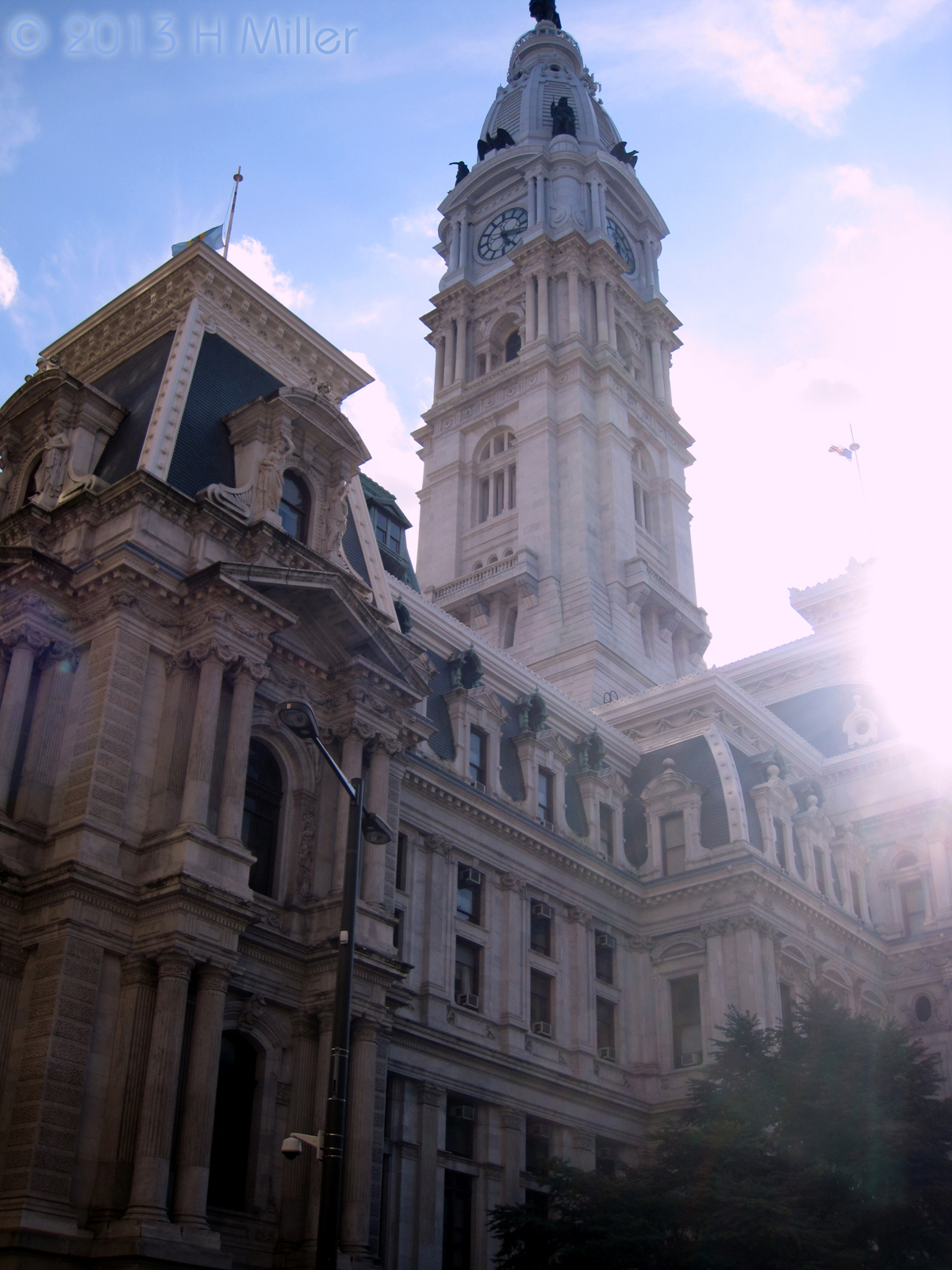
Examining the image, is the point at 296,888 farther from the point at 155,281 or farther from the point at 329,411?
the point at 155,281

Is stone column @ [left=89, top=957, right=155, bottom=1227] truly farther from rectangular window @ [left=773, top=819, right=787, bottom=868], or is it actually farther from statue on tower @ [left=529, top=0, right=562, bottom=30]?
statue on tower @ [left=529, top=0, right=562, bottom=30]

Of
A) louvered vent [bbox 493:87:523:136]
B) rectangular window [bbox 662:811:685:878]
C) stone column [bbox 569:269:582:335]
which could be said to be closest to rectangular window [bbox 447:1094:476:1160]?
rectangular window [bbox 662:811:685:878]

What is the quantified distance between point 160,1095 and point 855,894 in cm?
3567

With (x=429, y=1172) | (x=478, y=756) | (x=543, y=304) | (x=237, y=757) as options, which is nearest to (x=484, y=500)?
(x=543, y=304)

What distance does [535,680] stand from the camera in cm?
5041

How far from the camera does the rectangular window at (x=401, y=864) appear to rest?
37344 millimetres

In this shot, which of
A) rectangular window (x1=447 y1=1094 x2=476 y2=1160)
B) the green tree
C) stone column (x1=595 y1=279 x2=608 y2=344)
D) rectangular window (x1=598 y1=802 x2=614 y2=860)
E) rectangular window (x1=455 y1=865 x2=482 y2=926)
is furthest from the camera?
stone column (x1=595 y1=279 x2=608 y2=344)

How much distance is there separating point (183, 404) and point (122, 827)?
38.9 ft

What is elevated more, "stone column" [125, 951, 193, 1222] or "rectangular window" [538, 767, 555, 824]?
"rectangular window" [538, 767, 555, 824]

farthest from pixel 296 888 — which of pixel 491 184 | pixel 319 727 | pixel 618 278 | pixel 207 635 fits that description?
pixel 491 184

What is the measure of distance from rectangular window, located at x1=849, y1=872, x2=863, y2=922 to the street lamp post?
3660 cm

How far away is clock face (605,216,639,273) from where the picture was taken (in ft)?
294

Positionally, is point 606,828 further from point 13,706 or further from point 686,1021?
point 13,706

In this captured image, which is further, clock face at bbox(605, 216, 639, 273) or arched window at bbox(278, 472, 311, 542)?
clock face at bbox(605, 216, 639, 273)
